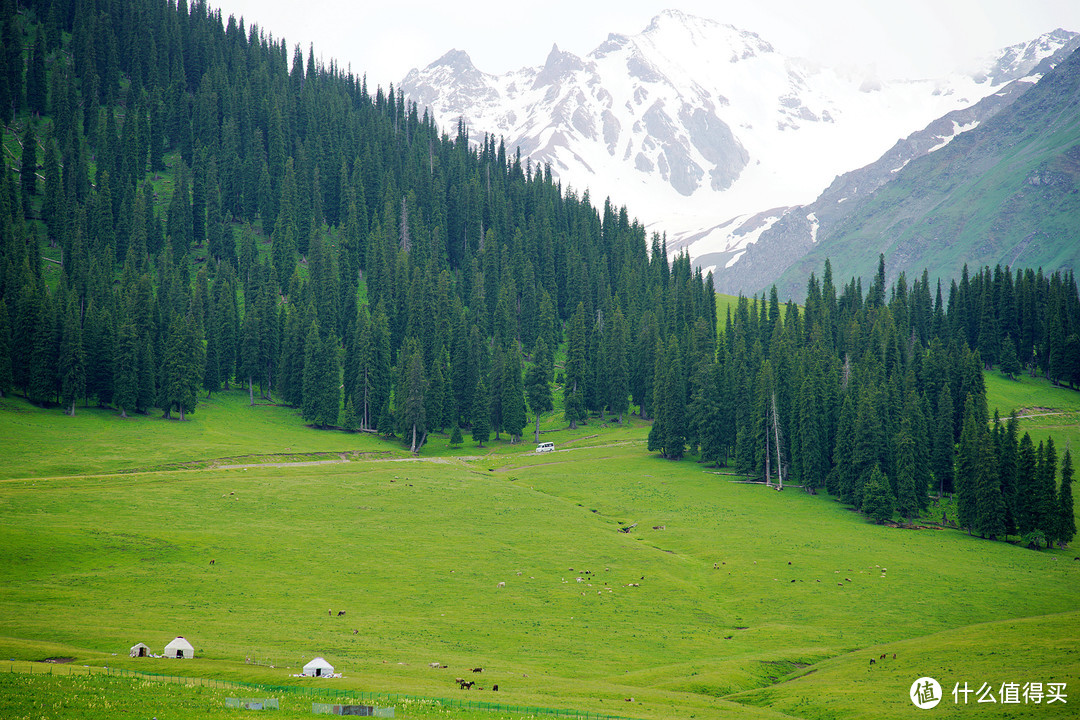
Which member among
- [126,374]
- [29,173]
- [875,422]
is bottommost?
[875,422]

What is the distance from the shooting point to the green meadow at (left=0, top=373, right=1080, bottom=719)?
36188mm

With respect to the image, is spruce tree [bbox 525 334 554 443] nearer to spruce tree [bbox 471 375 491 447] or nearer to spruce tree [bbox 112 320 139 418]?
spruce tree [bbox 471 375 491 447]

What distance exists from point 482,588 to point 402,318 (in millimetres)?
102683

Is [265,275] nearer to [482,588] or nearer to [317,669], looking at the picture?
[482,588]

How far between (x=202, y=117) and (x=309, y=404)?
107m

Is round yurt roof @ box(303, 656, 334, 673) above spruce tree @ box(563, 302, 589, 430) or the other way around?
the other way around

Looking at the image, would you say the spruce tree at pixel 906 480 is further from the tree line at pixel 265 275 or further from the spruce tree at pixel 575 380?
the spruce tree at pixel 575 380

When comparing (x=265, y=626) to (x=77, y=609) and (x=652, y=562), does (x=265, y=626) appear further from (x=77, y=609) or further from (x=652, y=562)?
(x=652, y=562)

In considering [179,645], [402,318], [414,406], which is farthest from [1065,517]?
[402,318]
